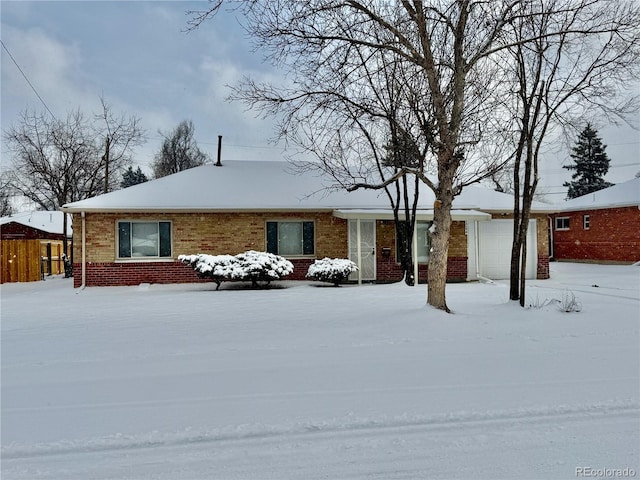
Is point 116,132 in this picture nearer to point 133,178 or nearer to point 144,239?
point 144,239

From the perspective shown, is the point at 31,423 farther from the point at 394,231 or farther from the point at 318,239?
the point at 394,231

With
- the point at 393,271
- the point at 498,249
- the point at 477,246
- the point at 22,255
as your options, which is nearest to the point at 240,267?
the point at 393,271

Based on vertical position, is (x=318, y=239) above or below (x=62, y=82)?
below

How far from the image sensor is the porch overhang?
47.0ft

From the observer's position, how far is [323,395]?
4.34 m

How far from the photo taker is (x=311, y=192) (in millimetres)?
16266

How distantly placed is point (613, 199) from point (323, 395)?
24.0 m

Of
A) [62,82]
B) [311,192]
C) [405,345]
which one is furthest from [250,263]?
[62,82]

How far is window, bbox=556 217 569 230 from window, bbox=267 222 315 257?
17.6 meters

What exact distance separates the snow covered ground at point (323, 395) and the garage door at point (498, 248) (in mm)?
8148

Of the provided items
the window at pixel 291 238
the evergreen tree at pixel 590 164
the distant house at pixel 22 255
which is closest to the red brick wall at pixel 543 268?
the window at pixel 291 238

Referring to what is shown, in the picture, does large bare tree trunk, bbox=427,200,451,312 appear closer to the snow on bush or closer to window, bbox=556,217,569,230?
the snow on bush

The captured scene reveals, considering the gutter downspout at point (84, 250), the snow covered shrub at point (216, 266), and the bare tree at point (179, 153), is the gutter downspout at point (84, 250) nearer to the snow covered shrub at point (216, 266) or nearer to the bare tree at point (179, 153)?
the snow covered shrub at point (216, 266)

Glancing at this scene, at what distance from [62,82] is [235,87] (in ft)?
51.8
